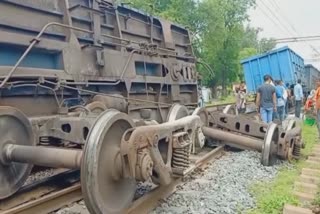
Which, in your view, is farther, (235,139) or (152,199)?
(235,139)

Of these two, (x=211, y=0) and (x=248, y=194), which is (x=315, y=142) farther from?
(x=211, y=0)

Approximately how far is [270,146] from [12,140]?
399 centimetres

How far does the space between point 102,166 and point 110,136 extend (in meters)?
0.27

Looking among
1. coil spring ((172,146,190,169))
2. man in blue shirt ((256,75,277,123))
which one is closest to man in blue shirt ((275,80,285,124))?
man in blue shirt ((256,75,277,123))

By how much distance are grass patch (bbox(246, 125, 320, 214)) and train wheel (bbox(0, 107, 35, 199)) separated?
2.49 metres

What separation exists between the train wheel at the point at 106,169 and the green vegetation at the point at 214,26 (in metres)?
23.1

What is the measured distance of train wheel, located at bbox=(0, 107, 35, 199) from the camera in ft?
12.6

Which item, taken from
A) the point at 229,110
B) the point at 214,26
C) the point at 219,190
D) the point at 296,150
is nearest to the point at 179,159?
the point at 219,190

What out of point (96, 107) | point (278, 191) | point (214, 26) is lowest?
point (278, 191)

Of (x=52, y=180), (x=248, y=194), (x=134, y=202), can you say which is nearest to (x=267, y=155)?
(x=248, y=194)

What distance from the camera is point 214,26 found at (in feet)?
99.8

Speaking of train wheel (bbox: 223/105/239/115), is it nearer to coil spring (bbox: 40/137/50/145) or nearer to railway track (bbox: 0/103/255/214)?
railway track (bbox: 0/103/255/214)

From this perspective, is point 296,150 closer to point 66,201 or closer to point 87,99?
point 87,99

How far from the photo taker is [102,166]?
3.24m
